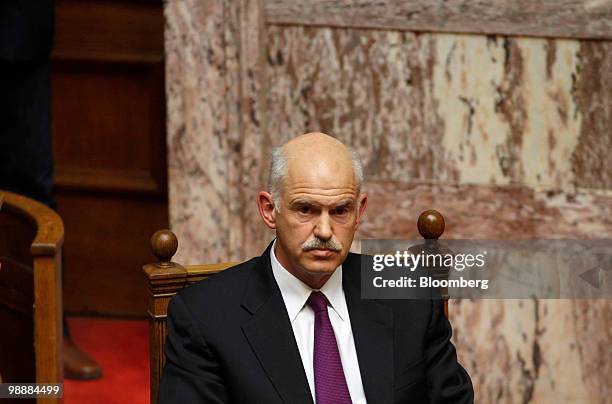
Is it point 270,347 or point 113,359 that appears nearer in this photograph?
point 270,347

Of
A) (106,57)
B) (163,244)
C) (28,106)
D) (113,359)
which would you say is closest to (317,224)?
(163,244)

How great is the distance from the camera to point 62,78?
16.5 feet

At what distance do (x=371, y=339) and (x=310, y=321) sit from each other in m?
0.14

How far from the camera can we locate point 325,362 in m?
2.71

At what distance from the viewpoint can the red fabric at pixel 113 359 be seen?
4508mm

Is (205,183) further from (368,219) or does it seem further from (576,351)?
(576,351)

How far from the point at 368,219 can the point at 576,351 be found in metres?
0.83

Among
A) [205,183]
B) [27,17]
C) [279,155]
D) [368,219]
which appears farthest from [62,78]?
[279,155]

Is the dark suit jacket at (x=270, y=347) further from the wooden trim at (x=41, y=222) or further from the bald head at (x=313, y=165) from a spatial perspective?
the wooden trim at (x=41, y=222)

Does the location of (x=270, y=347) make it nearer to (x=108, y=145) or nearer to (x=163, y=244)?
(x=163, y=244)

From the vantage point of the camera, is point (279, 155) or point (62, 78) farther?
point (62, 78)

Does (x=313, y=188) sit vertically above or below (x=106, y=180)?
below

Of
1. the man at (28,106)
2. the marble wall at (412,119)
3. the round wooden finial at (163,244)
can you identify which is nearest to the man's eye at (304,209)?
the round wooden finial at (163,244)

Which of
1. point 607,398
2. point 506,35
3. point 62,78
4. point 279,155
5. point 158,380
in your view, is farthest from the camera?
point 62,78
